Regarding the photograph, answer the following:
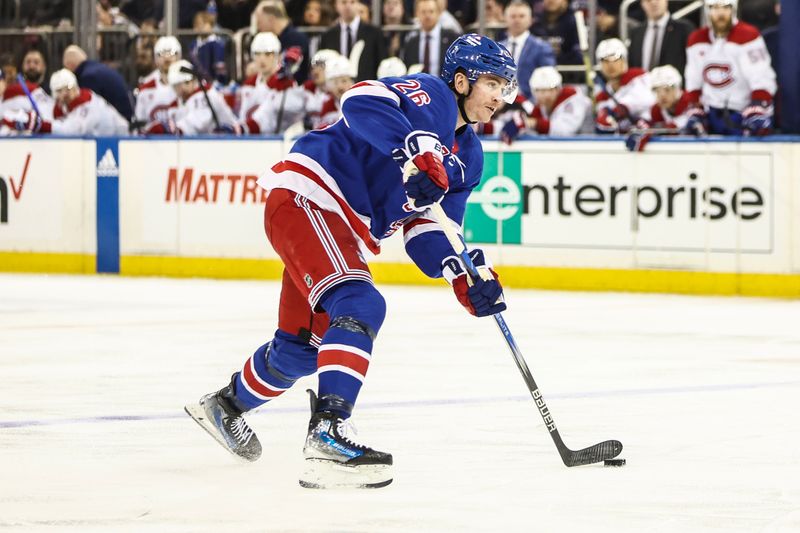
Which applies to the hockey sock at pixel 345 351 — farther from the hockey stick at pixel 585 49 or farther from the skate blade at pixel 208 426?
the hockey stick at pixel 585 49

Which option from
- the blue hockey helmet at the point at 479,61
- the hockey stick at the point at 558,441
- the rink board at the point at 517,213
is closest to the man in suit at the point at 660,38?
the rink board at the point at 517,213

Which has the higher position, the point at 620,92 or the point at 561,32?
the point at 561,32

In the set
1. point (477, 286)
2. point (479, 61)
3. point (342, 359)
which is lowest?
point (342, 359)

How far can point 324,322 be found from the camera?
189 inches

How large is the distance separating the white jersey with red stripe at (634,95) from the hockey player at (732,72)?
0.43m

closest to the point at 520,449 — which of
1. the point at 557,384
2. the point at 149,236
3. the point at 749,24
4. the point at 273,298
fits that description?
the point at 557,384

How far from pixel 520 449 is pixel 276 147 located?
7952 millimetres

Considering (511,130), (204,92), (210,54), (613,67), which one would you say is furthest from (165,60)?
(613,67)

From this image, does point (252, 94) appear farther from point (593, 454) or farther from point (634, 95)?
point (593, 454)

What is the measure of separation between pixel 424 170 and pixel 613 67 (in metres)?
7.87

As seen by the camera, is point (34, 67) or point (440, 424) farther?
point (34, 67)

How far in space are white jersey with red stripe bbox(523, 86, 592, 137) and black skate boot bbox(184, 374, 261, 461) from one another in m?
7.43

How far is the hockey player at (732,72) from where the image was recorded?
444 inches

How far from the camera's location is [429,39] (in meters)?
12.6
